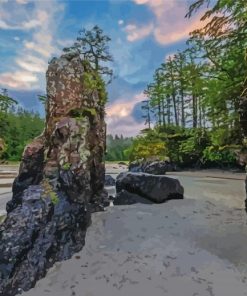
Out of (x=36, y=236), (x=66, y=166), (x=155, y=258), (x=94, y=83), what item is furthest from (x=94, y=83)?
(x=155, y=258)

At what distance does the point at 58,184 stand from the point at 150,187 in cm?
362

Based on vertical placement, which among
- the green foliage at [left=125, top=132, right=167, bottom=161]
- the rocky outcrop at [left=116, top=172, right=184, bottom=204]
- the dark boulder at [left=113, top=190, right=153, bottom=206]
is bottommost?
the dark boulder at [left=113, top=190, right=153, bottom=206]

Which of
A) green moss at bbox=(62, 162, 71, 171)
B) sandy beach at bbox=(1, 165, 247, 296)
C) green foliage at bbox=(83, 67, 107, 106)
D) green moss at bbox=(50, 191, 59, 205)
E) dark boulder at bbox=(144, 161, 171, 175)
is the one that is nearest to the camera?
sandy beach at bbox=(1, 165, 247, 296)

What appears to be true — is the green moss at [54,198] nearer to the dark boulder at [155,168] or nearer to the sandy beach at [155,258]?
the sandy beach at [155,258]

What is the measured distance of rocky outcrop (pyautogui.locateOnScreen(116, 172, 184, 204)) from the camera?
911 centimetres

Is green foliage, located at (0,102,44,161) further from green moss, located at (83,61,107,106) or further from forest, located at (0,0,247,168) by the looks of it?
green moss, located at (83,61,107,106)

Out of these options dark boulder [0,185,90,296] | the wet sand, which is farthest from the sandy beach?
dark boulder [0,185,90,296]

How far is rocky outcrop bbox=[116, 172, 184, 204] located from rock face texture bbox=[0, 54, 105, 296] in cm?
127

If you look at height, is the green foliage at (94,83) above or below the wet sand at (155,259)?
above

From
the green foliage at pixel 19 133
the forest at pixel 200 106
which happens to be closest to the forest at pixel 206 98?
the forest at pixel 200 106

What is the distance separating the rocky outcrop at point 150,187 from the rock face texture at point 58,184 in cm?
127

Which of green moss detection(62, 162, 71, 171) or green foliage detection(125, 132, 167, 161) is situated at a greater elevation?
green foliage detection(125, 132, 167, 161)

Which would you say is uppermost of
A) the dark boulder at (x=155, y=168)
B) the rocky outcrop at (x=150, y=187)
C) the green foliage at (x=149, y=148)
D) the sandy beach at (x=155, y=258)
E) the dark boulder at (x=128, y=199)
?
the green foliage at (x=149, y=148)

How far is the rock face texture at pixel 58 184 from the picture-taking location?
A: 482cm
